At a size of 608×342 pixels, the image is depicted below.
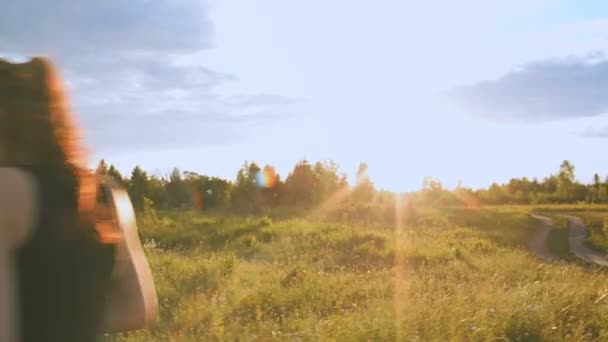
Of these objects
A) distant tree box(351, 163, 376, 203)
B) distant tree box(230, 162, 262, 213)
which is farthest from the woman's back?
distant tree box(351, 163, 376, 203)

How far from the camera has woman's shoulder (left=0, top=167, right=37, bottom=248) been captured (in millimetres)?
1202

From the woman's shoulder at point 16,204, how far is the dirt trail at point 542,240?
2671 cm

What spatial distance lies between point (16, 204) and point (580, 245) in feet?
113

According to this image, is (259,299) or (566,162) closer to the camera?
(259,299)

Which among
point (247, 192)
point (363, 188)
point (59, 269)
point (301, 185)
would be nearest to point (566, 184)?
point (363, 188)

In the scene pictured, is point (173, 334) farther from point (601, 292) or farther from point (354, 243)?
point (354, 243)

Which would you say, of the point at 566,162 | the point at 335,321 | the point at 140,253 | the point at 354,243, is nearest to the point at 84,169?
the point at 140,253

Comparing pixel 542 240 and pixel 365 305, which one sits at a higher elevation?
pixel 365 305

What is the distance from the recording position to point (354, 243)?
2011cm

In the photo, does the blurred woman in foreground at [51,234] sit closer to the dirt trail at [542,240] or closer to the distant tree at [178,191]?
the dirt trail at [542,240]

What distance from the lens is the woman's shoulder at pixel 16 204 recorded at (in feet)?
3.94

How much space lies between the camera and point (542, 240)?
112 feet

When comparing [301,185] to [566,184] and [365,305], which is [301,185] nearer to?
[566,184]

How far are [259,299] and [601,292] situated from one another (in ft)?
12.7
